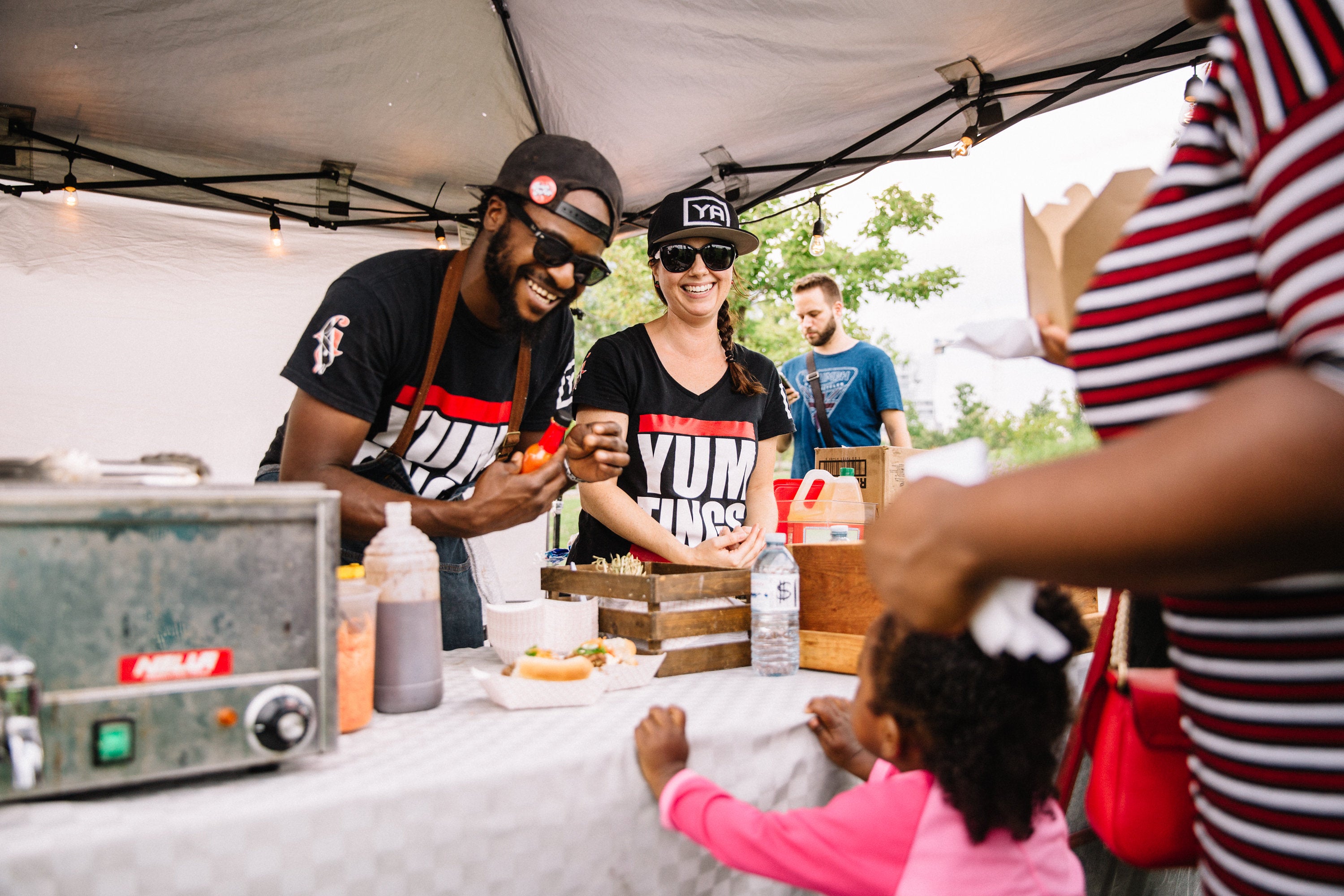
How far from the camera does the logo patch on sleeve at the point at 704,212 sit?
2.82m

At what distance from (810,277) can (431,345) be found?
4.13 meters

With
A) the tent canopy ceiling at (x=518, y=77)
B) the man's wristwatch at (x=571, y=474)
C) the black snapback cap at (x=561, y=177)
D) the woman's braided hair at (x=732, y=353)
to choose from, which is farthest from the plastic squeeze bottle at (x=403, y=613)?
the tent canopy ceiling at (x=518, y=77)

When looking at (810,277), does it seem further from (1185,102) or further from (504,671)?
(504,671)

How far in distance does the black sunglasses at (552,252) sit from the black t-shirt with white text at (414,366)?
0.68ft

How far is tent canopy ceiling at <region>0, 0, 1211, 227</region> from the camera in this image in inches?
126

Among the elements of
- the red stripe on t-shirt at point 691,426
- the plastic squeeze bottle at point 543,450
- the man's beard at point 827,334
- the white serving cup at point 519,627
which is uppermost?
the man's beard at point 827,334

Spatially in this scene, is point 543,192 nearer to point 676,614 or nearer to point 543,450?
point 543,450

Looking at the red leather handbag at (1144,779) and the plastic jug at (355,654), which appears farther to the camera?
the plastic jug at (355,654)

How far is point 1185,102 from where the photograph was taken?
11.3 feet

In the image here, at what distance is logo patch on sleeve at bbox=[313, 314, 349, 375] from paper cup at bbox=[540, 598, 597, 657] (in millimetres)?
822

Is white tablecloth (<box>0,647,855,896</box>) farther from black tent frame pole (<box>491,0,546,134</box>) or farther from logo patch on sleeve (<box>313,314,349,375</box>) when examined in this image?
black tent frame pole (<box>491,0,546,134</box>)

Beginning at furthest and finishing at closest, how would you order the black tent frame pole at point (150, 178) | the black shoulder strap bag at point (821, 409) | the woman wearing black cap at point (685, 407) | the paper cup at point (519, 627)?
the black shoulder strap bag at point (821, 409), the black tent frame pole at point (150, 178), the woman wearing black cap at point (685, 407), the paper cup at point (519, 627)

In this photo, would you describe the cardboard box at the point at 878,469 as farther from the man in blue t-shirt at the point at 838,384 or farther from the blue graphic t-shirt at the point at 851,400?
the blue graphic t-shirt at the point at 851,400

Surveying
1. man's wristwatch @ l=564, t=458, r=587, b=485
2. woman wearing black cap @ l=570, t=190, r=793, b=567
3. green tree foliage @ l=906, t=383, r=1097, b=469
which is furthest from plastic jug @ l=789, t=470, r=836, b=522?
green tree foliage @ l=906, t=383, r=1097, b=469
